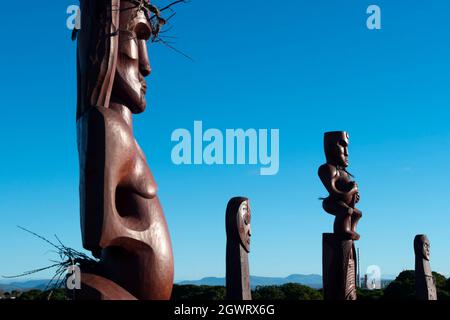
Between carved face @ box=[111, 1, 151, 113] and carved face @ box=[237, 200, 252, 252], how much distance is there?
2.58 meters

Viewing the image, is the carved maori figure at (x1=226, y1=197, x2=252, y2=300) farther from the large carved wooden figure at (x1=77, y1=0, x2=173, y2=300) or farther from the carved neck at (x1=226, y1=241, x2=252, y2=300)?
the large carved wooden figure at (x1=77, y1=0, x2=173, y2=300)

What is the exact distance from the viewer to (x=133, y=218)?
4.50 metres

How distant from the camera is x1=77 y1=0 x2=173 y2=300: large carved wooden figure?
420 cm

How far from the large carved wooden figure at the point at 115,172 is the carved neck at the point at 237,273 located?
2529mm

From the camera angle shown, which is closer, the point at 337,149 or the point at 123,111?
the point at 123,111

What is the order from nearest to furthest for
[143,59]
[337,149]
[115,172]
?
[115,172]
[143,59]
[337,149]

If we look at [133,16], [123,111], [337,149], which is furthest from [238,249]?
[337,149]

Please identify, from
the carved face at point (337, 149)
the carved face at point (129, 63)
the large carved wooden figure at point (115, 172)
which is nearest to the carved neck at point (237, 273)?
the large carved wooden figure at point (115, 172)

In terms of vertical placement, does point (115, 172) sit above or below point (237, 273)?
above

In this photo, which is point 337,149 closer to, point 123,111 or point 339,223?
point 339,223

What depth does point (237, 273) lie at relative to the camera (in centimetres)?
708

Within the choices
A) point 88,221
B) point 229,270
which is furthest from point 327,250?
point 88,221

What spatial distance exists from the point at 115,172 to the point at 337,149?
7132 millimetres
